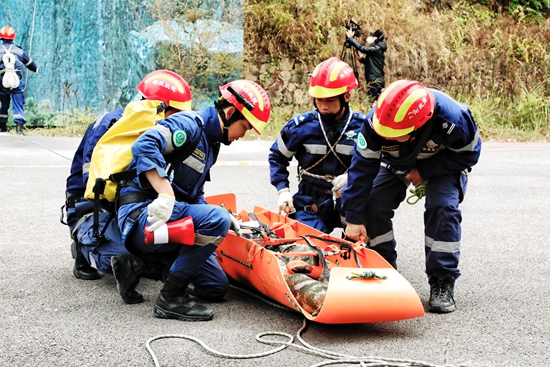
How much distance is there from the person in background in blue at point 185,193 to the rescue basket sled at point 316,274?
247mm

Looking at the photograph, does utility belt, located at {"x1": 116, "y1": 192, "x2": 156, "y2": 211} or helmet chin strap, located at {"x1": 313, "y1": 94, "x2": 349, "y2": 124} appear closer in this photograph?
utility belt, located at {"x1": 116, "y1": 192, "x2": 156, "y2": 211}

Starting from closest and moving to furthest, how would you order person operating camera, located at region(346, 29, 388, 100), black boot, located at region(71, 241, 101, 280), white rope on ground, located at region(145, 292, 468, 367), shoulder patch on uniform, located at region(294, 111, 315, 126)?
white rope on ground, located at region(145, 292, 468, 367) → black boot, located at region(71, 241, 101, 280) → shoulder patch on uniform, located at region(294, 111, 315, 126) → person operating camera, located at region(346, 29, 388, 100)

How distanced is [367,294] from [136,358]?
1.20 meters

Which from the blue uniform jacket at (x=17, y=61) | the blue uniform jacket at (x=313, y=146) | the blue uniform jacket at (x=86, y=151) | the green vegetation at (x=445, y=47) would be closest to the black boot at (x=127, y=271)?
the blue uniform jacket at (x=86, y=151)

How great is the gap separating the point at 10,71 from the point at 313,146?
33.1ft

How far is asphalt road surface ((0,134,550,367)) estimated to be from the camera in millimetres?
3551

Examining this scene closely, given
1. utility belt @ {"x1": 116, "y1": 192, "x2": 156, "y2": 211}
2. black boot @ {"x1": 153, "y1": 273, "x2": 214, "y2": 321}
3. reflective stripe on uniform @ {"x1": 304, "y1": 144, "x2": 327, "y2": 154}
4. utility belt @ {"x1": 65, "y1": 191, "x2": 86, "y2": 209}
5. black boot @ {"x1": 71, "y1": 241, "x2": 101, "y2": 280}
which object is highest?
reflective stripe on uniform @ {"x1": 304, "y1": 144, "x2": 327, "y2": 154}

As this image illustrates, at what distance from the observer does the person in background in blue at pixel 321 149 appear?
17.9 feet

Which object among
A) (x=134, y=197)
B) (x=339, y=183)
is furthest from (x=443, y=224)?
(x=134, y=197)

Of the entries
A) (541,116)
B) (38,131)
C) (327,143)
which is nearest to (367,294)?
(327,143)

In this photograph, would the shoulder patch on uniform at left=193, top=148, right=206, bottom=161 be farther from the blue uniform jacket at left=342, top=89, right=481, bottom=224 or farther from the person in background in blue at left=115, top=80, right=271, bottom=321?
the blue uniform jacket at left=342, top=89, right=481, bottom=224

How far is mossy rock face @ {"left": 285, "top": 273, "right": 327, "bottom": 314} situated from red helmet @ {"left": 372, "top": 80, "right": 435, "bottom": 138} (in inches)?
36.7

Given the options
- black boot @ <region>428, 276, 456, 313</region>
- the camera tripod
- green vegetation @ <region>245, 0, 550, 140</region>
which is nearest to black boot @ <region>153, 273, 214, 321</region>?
black boot @ <region>428, 276, 456, 313</region>

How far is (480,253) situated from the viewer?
6043 millimetres
